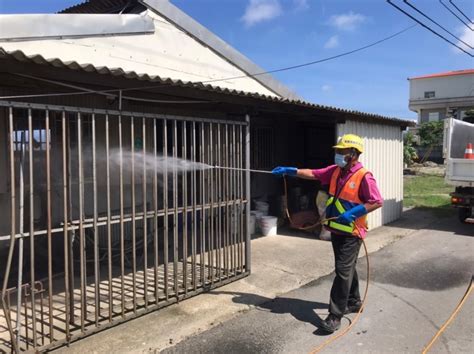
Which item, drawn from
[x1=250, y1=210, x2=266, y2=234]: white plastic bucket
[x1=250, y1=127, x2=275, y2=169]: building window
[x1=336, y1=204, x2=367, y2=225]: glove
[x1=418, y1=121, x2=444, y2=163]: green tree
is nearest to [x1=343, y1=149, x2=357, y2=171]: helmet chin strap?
[x1=336, y1=204, x2=367, y2=225]: glove

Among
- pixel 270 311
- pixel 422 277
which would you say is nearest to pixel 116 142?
pixel 270 311

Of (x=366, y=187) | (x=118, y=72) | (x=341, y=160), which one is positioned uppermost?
(x=118, y=72)

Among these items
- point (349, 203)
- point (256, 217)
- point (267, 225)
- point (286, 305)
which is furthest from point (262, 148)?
point (349, 203)

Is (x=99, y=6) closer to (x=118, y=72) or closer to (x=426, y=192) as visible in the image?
(x=118, y=72)

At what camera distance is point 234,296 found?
18.4ft

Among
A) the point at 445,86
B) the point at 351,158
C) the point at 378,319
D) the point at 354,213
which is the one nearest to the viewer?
the point at 354,213

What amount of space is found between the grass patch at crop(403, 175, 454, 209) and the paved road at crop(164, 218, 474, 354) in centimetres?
530

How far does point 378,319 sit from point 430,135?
93.2 ft

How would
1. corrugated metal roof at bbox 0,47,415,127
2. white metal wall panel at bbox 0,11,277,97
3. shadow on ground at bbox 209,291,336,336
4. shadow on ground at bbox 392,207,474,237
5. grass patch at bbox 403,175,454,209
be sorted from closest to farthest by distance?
corrugated metal roof at bbox 0,47,415,127 → shadow on ground at bbox 209,291,336,336 → white metal wall panel at bbox 0,11,277,97 → shadow on ground at bbox 392,207,474,237 → grass patch at bbox 403,175,454,209

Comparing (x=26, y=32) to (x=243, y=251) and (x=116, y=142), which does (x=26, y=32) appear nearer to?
(x=116, y=142)

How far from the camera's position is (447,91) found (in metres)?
41.2

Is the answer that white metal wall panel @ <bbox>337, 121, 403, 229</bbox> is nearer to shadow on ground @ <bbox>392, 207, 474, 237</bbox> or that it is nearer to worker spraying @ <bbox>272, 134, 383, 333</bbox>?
shadow on ground @ <bbox>392, 207, 474, 237</bbox>

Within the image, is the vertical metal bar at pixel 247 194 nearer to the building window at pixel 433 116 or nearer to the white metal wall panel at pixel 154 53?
the white metal wall panel at pixel 154 53

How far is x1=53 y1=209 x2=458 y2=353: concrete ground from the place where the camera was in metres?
4.32
